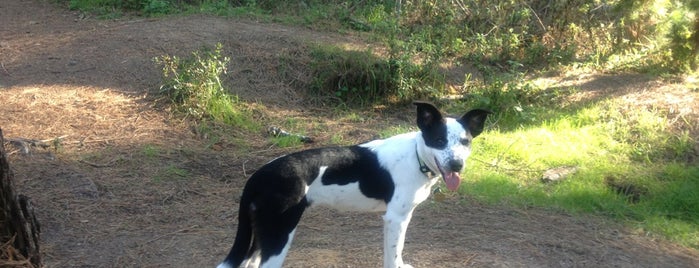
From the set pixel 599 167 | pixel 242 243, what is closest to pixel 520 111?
pixel 599 167

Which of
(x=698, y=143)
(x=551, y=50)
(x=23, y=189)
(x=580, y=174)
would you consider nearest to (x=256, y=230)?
(x=23, y=189)

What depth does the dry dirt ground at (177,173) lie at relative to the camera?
570 centimetres

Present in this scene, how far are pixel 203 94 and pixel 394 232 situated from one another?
185 inches

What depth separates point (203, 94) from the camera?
8.82 meters

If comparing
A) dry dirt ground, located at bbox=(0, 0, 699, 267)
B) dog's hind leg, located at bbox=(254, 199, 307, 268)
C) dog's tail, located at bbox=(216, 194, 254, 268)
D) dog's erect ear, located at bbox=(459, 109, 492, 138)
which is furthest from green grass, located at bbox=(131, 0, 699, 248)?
dog's hind leg, located at bbox=(254, 199, 307, 268)

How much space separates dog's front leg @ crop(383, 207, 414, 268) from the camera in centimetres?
470

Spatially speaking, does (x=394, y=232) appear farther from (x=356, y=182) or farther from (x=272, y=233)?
(x=272, y=233)

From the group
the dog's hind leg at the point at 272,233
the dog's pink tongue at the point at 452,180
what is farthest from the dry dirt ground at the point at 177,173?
the dog's pink tongue at the point at 452,180

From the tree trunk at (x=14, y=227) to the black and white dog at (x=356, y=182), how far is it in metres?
1.19

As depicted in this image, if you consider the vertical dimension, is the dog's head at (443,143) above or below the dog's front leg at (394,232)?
above

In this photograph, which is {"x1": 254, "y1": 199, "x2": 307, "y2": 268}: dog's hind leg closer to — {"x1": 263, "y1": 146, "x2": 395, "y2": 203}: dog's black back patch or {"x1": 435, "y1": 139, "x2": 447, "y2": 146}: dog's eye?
{"x1": 263, "y1": 146, "x2": 395, "y2": 203}: dog's black back patch

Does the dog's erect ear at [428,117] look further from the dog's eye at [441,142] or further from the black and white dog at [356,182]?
the dog's eye at [441,142]

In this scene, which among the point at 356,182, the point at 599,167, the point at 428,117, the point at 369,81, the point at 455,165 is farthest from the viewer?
the point at 369,81

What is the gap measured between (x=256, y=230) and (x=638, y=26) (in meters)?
8.85
